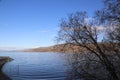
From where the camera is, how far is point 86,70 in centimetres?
2716

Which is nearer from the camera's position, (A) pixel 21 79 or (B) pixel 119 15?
(B) pixel 119 15

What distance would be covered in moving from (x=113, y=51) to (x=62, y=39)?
22.4 ft

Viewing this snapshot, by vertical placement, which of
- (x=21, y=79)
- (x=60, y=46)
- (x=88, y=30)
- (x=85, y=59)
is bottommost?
(x=21, y=79)

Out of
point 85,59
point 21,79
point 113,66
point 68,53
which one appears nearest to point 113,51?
point 113,66

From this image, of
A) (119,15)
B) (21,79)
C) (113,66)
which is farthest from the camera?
(21,79)

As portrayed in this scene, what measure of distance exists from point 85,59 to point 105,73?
2.98m

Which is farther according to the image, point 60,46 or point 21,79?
point 21,79

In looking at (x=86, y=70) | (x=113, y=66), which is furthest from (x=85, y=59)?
(x=113, y=66)

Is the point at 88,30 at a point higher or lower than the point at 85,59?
higher

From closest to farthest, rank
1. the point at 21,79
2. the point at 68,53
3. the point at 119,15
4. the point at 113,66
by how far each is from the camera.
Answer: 1. the point at 119,15
2. the point at 113,66
3. the point at 68,53
4. the point at 21,79

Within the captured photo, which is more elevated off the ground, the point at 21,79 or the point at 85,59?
the point at 85,59

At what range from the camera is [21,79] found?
60.2 m

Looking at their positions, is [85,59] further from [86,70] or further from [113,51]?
[113,51]

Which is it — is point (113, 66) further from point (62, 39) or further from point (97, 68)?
point (62, 39)
